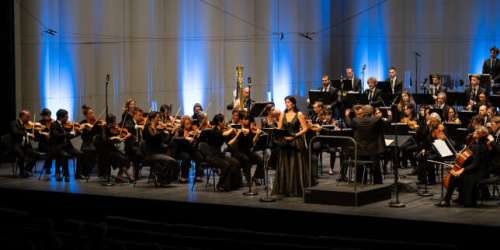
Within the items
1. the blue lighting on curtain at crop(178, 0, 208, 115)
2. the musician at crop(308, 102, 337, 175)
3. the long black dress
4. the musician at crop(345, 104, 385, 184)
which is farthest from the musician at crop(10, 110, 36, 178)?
the musician at crop(345, 104, 385, 184)

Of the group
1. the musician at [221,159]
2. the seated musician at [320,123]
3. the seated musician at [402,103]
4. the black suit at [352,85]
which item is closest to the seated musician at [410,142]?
the seated musician at [402,103]

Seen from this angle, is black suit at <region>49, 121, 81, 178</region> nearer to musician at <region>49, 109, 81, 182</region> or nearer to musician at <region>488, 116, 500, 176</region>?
musician at <region>49, 109, 81, 182</region>

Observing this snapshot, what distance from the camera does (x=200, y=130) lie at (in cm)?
1315

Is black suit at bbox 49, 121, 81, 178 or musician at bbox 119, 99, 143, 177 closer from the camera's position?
musician at bbox 119, 99, 143, 177

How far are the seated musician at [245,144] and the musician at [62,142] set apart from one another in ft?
9.50

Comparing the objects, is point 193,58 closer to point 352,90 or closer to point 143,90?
point 143,90

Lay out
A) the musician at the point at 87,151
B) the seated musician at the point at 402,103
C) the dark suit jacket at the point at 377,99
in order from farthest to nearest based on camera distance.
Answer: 1. the dark suit jacket at the point at 377,99
2. the seated musician at the point at 402,103
3. the musician at the point at 87,151

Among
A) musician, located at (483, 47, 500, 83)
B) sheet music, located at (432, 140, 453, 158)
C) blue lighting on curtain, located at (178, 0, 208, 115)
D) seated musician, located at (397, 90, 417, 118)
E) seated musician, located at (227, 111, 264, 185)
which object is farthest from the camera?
blue lighting on curtain, located at (178, 0, 208, 115)

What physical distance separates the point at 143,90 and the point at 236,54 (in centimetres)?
273

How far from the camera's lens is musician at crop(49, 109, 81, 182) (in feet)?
45.6

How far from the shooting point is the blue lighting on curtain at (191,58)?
19.0 meters

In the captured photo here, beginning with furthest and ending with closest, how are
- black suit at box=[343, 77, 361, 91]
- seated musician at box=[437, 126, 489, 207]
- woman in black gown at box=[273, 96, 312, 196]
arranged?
black suit at box=[343, 77, 361, 91] → woman in black gown at box=[273, 96, 312, 196] → seated musician at box=[437, 126, 489, 207]

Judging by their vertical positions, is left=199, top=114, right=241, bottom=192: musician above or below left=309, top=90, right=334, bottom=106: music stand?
below

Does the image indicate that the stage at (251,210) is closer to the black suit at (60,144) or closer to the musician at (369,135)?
the black suit at (60,144)
